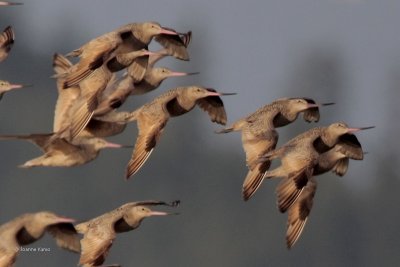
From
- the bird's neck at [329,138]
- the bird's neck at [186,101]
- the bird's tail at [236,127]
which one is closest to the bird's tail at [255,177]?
the bird's tail at [236,127]

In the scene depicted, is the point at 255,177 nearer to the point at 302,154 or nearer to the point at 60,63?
the point at 302,154

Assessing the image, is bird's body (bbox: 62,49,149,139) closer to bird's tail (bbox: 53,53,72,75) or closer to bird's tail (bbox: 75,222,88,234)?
bird's tail (bbox: 75,222,88,234)

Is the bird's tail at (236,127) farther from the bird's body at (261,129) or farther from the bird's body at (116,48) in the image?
the bird's body at (116,48)

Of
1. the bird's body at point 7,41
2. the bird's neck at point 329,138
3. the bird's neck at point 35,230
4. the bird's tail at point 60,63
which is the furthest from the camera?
the bird's tail at point 60,63

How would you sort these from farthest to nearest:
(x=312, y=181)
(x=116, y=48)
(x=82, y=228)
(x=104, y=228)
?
1. (x=312, y=181)
2. (x=116, y=48)
3. (x=104, y=228)
4. (x=82, y=228)

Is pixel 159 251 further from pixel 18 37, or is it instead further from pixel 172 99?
pixel 172 99

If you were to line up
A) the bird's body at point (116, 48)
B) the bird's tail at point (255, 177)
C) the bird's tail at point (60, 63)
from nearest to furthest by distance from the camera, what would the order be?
1. the bird's body at point (116, 48)
2. the bird's tail at point (255, 177)
3. the bird's tail at point (60, 63)

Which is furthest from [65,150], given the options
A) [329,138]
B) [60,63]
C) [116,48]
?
[329,138]

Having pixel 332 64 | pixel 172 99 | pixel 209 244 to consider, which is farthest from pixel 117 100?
pixel 332 64
